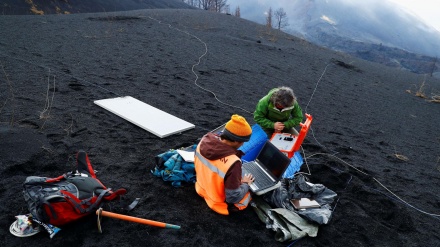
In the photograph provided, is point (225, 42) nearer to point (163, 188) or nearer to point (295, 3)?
point (163, 188)

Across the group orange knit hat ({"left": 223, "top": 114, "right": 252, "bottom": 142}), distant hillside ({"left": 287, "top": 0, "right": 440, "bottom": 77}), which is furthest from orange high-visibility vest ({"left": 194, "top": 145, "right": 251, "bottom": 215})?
distant hillside ({"left": 287, "top": 0, "right": 440, "bottom": 77})

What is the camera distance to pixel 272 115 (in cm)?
402

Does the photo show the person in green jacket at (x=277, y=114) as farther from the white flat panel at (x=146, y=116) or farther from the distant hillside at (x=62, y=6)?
the distant hillside at (x=62, y=6)

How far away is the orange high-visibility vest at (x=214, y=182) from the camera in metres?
2.52

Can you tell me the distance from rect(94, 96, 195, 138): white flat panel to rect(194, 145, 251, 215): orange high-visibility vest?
1.50m

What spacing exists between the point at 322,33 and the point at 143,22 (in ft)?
192

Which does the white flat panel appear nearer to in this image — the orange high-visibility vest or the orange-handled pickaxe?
the orange high-visibility vest

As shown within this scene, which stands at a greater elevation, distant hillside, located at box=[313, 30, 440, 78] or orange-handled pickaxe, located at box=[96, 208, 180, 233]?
orange-handled pickaxe, located at box=[96, 208, 180, 233]

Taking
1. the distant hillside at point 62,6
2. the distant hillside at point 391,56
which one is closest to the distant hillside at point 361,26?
the distant hillside at point 391,56

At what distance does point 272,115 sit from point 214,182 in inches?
67.7

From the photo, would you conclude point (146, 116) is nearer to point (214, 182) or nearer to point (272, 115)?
point (272, 115)

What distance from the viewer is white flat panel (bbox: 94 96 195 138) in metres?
4.31

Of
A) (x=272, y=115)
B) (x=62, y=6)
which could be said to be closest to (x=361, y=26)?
(x=62, y=6)

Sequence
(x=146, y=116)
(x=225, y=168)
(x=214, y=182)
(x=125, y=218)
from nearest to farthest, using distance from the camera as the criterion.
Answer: (x=125, y=218)
(x=225, y=168)
(x=214, y=182)
(x=146, y=116)
